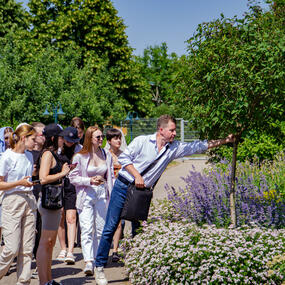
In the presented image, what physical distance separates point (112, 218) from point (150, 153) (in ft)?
3.13

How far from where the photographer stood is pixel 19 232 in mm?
5250

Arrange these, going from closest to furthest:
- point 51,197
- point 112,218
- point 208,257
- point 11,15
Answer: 1. point 208,257
2. point 51,197
3. point 112,218
4. point 11,15

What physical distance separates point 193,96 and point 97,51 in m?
31.6

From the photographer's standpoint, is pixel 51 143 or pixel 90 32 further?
pixel 90 32

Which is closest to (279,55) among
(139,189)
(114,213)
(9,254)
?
(139,189)

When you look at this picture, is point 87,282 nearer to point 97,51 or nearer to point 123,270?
point 123,270

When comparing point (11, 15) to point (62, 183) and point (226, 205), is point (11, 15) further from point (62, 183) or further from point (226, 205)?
point (62, 183)

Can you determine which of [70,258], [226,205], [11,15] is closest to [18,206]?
[70,258]

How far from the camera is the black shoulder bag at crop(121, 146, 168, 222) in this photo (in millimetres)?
5586

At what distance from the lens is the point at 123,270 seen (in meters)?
6.47


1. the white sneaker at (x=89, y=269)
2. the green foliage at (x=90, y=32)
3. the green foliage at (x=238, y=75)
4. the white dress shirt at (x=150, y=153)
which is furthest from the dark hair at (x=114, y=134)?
the green foliage at (x=90, y=32)

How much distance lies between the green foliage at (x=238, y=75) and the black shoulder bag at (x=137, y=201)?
0.99 m

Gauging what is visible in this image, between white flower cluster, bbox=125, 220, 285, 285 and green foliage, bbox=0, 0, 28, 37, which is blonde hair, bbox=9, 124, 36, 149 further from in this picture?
green foliage, bbox=0, 0, 28, 37

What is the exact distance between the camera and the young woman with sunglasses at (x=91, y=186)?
6395 mm
